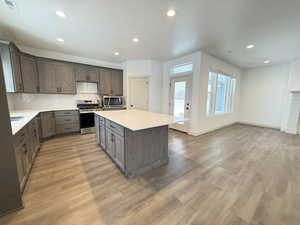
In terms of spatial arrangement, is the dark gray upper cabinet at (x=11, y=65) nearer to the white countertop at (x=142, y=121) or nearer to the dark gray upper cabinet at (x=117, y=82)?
the white countertop at (x=142, y=121)

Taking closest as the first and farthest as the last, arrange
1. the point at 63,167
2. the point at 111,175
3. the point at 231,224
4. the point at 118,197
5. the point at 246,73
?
the point at 231,224
the point at 118,197
the point at 111,175
the point at 63,167
the point at 246,73

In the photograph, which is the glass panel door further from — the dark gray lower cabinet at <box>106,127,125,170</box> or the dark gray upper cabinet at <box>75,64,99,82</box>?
the dark gray upper cabinet at <box>75,64,99,82</box>

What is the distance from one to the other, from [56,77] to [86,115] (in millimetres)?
1510

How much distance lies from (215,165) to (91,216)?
7.50ft

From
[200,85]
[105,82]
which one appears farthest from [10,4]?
[200,85]

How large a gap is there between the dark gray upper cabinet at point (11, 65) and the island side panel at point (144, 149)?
10.5ft

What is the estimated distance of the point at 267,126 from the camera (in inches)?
226

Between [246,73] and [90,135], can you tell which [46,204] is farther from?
[246,73]

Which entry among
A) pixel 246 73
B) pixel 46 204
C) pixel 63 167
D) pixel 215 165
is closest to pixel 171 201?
pixel 215 165

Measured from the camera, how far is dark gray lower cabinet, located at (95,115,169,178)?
204cm

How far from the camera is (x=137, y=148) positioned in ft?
6.96

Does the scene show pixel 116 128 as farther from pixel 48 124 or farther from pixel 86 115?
pixel 48 124

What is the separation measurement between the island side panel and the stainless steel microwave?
124 inches

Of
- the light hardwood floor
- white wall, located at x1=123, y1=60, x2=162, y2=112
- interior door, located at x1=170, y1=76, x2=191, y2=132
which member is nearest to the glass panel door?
interior door, located at x1=170, y1=76, x2=191, y2=132
